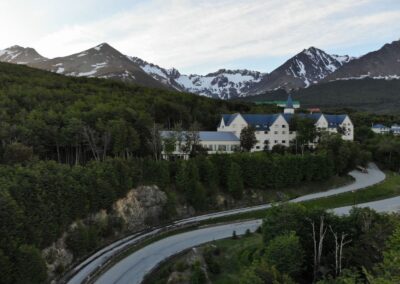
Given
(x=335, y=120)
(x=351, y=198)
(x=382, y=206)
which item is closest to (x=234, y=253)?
(x=382, y=206)

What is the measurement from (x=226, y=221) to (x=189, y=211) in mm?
6290

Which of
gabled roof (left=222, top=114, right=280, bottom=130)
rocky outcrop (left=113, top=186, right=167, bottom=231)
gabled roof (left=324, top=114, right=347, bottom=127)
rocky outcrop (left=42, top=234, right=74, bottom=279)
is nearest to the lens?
rocky outcrop (left=42, top=234, right=74, bottom=279)

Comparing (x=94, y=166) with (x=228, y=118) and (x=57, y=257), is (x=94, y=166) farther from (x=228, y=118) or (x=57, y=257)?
(x=228, y=118)

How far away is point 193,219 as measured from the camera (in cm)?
5519


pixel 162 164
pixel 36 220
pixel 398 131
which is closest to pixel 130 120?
pixel 162 164

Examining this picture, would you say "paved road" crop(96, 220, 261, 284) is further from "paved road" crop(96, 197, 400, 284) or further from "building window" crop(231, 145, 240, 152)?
"building window" crop(231, 145, 240, 152)

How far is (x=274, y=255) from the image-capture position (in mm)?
31984

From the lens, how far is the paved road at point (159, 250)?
3697 cm

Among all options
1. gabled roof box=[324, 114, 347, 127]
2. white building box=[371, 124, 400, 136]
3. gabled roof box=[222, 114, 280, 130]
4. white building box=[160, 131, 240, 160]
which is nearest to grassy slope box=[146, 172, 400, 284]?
white building box=[160, 131, 240, 160]

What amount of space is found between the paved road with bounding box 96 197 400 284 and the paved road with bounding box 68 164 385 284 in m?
2.24

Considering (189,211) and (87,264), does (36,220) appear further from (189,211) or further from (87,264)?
(189,211)

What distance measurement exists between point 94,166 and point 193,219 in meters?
14.4

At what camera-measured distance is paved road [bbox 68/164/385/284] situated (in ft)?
128

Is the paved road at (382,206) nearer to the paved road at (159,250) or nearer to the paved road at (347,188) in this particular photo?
the paved road at (159,250)
